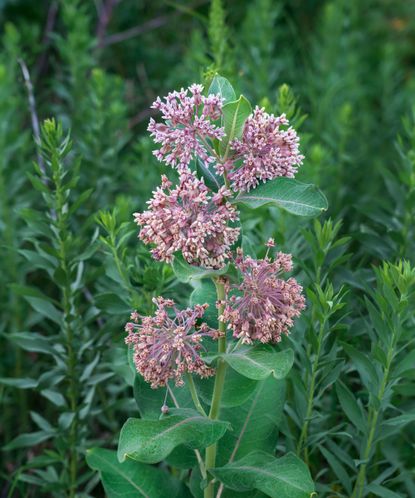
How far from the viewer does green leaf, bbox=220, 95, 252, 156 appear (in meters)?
1.62

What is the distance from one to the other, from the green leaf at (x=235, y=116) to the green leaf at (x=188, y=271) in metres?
0.27

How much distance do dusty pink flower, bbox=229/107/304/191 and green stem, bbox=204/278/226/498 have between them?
0.85ft

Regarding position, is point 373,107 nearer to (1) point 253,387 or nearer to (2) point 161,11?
(2) point 161,11

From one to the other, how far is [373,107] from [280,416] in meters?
3.75

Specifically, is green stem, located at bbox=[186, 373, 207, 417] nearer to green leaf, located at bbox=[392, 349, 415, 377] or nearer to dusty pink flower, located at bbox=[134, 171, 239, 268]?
dusty pink flower, located at bbox=[134, 171, 239, 268]

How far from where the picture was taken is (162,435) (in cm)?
168

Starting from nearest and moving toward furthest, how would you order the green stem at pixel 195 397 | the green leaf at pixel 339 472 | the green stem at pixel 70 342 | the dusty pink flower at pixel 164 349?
the dusty pink flower at pixel 164 349
the green stem at pixel 195 397
the green leaf at pixel 339 472
the green stem at pixel 70 342

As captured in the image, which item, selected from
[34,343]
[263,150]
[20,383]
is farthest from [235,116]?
[20,383]

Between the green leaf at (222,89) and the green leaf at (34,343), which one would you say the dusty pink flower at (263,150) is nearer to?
the green leaf at (222,89)

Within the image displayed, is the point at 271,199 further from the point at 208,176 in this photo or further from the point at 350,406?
the point at 350,406

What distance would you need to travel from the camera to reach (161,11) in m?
5.66

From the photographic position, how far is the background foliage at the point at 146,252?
2.14 meters

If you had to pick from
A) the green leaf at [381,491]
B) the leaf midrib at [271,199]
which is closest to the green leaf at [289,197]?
the leaf midrib at [271,199]

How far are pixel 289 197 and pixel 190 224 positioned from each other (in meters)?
0.23
